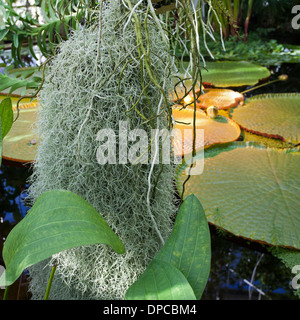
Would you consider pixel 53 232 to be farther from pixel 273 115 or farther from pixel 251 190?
pixel 273 115

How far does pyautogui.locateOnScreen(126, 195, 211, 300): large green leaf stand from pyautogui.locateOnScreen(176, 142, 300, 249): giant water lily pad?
1.18 feet

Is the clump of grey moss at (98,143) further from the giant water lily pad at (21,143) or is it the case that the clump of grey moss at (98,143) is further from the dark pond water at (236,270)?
the giant water lily pad at (21,143)

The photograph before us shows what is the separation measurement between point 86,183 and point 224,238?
0.40 m

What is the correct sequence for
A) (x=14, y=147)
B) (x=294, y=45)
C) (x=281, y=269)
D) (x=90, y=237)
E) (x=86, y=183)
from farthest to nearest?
1. (x=294, y=45)
2. (x=14, y=147)
3. (x=281, y=269)
4. (x=86, y=183)
5. (x=90, y=237)

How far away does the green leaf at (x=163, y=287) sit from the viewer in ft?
0.88

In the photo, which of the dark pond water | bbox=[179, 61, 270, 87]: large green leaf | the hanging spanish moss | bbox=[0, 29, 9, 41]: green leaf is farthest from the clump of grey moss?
bbox=[179, 61, 270, 87]: large green leaf

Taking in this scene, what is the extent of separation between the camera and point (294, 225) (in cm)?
66

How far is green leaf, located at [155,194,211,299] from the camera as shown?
301 mm

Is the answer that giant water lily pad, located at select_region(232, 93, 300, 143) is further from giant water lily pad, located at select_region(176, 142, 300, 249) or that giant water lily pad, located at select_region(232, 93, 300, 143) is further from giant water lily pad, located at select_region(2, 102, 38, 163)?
giant water lily pad, located at select_region(2, 102, 38, 163)

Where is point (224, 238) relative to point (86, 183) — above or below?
below

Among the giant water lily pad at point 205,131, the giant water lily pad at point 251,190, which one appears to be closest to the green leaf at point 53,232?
the giant water lily pad at point 251,190

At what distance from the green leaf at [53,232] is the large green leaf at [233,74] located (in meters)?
1.30
